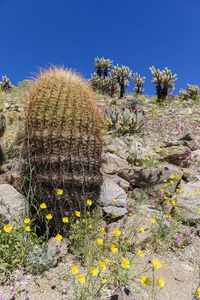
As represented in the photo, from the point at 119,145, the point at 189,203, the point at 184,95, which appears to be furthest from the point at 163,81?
the point at 189,203

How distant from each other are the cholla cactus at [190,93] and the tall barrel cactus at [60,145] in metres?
10.4

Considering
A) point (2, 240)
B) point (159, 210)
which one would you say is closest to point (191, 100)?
point (159, 210)

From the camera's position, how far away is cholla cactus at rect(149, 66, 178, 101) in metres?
10.8

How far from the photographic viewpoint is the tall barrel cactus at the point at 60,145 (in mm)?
2502

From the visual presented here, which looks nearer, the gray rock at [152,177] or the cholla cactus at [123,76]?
the gray rock at [152,177]

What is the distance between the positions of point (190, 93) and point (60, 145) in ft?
36.7

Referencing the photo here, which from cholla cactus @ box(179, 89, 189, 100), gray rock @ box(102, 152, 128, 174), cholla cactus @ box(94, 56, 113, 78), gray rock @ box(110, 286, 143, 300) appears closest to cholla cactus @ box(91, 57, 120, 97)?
cholla cactus @ box(94, 56, 113, 78)

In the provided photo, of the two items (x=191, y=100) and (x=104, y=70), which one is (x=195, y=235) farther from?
(x=104, y=70)

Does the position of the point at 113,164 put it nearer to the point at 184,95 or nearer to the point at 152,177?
the point at 152,177

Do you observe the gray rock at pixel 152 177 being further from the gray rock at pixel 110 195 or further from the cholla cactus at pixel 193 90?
the cholla cactus at pixel 193 90

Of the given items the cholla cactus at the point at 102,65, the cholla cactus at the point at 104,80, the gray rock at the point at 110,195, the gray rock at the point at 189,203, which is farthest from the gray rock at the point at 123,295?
the cholla cactus at the point at 102,65

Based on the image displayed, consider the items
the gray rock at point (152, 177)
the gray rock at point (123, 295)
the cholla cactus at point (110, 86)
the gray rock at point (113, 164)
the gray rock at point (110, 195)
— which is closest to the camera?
the gray rock at point (123, 295)

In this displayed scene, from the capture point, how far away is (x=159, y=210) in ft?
11.0

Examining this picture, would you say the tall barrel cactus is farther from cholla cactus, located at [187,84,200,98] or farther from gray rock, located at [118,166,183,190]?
cholla cactus, located at [187,84,200,98]
